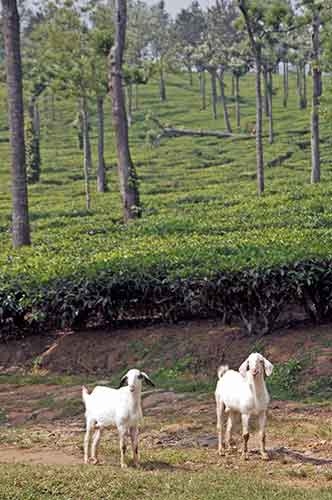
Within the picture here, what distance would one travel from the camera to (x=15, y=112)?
16484 millimetres

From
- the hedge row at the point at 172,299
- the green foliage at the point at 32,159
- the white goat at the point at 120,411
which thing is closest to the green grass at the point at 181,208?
the hedge row at the point at 172,299

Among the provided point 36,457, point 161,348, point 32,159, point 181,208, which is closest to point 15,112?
point 161,348

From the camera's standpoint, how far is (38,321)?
12.3m

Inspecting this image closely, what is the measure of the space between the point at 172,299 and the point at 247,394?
14.3 ft

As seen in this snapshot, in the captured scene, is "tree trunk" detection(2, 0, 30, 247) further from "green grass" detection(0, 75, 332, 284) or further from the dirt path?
the dirt path

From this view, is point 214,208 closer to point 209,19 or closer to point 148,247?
point 148,247

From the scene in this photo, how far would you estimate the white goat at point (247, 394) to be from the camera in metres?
7.26

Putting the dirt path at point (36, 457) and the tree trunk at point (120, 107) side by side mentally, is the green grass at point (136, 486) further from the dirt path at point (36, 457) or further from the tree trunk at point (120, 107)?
the tree trunk at point (120, 107)

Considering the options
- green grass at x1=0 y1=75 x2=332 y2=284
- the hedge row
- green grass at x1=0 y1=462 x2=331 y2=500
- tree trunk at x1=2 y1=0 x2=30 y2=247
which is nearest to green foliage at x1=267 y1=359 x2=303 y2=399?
the hedge row

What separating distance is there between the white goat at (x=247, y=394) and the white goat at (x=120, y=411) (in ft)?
2.69

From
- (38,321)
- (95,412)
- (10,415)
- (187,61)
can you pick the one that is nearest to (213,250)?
(38,321)

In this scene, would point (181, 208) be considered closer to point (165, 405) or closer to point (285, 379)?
point (285, 379)

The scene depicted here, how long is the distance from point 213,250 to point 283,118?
169 ft

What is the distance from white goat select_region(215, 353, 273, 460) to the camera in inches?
286
